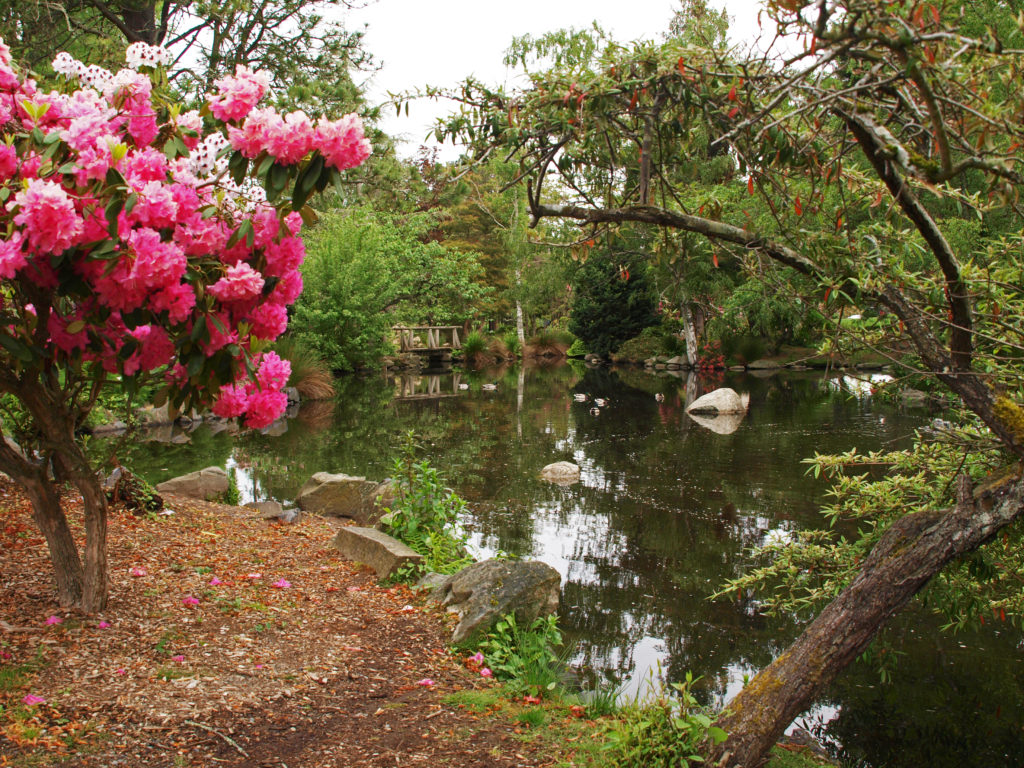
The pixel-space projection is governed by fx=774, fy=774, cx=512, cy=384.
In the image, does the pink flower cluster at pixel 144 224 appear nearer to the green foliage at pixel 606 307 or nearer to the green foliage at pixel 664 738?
the green foliage at pixel 664 738

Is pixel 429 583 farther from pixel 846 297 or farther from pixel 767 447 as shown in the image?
pixel 767 447

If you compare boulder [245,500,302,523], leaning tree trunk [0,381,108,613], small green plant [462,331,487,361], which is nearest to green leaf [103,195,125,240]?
leaning tree trunk [0,381,108,613]

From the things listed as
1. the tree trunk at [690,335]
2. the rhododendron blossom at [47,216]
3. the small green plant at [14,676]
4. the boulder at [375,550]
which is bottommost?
the small green plant at [14,676]

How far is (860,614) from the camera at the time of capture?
9.44 feet

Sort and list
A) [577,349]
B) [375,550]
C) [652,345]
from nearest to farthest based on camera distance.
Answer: [375,550] < [652,345] < [577,349]

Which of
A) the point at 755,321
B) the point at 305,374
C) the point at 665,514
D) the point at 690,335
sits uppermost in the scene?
the point at 755,321

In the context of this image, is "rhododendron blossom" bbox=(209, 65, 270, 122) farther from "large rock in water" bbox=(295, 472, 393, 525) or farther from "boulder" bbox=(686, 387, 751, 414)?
"boulder" bbox=(686, 387, 751, 414)

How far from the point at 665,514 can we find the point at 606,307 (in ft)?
86.4

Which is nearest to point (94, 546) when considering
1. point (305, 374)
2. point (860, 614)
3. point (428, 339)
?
point (860, 614)

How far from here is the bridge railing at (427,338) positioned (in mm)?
30672

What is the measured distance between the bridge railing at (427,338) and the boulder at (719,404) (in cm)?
1531

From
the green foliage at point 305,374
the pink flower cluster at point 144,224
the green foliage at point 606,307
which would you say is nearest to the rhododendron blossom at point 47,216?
the pink flower cluster at point 144,224

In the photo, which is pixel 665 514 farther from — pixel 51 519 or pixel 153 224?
pixel 153 224

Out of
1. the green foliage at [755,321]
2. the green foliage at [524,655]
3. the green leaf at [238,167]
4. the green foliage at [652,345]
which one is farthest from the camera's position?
the green foliage at [652,345]
